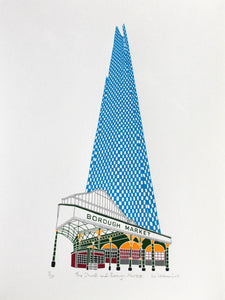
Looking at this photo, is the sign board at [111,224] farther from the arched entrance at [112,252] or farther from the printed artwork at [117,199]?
the arched entrance at [112,252]

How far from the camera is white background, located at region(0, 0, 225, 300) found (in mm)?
2697

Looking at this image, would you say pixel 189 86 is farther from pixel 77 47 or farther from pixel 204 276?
pixel 204 276

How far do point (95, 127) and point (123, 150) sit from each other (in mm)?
372

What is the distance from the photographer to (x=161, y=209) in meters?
3.14

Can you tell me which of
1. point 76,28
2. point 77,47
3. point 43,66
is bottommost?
point 43,66

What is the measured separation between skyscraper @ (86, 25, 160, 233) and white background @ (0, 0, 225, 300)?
0.30 feet

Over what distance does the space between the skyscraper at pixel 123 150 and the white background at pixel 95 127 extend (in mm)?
92

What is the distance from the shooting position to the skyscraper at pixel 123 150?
2.95 meters

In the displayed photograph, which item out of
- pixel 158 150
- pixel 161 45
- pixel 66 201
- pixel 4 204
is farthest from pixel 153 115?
pixel 4 204

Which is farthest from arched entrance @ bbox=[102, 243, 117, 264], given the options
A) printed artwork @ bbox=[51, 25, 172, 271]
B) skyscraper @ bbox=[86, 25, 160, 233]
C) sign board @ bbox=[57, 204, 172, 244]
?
skyscraper @ bbox=[86, 25, 160, 233]

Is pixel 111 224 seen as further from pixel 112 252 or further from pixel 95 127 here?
pixel 95 127

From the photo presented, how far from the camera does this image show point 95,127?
308 cm

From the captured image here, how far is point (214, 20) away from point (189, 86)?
960 mm

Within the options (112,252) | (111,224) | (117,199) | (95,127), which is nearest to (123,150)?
(95,127)
